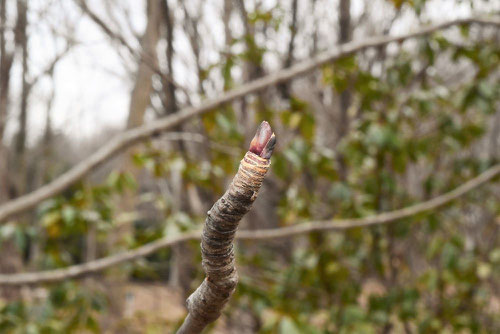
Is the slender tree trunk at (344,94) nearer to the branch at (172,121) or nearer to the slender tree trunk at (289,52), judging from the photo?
the slender tree trunk at (289,52)

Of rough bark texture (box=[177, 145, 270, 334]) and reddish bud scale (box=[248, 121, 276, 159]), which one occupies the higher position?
reddish bud scale (box=[248, 121, 276, 159])

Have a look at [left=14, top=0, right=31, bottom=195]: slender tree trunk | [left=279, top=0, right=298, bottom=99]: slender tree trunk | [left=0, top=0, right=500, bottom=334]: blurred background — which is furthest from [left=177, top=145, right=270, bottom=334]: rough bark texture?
[left=14, top=0, right=31, bottom=195]: slender tree trunk

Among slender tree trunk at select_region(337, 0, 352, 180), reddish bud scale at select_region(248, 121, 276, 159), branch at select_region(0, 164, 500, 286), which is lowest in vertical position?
branch at select_region(0, 164, 500, 286)

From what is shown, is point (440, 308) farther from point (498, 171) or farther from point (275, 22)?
point (275, 22)

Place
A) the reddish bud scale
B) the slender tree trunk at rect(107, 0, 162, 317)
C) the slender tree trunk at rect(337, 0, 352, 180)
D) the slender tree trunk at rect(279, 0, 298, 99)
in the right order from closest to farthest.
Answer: the reddish bud scale → the slender tree trunk at rect(107, 0, 162, 317) → the slender tree trunk at rect(279, 0, 298, 99) → the slender tree trunk at rect(337, 0, 352, 180)

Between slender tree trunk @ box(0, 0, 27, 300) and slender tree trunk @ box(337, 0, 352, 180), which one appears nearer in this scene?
slender tree trunk @ box(337, 0, 352, 180)

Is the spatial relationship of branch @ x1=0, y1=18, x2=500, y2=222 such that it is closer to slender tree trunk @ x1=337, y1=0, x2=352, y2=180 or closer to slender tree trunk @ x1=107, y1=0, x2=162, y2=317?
slender tree trunk @ x1=107, y1=0, x2=162, y2=317

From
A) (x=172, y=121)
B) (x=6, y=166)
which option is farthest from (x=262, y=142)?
(x=6, y=166)

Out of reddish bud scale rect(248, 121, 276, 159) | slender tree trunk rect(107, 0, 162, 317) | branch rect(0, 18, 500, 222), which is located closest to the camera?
reddish bud scale rect(248, 121, 276, 159)

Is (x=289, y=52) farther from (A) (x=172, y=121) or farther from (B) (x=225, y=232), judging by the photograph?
(B) (x=225, y=232)
